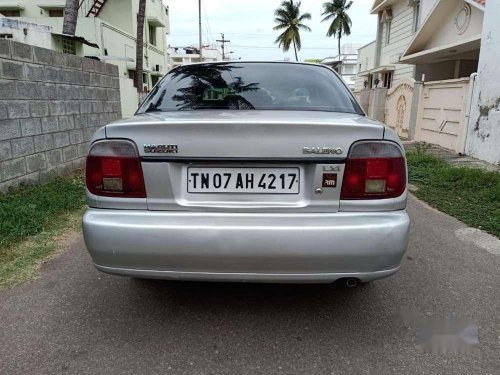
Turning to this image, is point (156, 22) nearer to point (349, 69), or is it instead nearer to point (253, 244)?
point (349, 69)

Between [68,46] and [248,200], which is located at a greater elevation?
[68,46]

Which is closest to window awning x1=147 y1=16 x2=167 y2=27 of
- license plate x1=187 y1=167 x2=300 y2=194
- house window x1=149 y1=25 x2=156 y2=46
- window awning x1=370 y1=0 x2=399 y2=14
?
house window x1=149 y1=25 x2=156 y2=46

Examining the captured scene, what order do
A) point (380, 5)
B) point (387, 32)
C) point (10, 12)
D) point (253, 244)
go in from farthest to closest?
point (10, 12)
point (387, 32)
point (380, 5)
point (253, 244)

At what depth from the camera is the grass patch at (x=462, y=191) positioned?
4.71 meters

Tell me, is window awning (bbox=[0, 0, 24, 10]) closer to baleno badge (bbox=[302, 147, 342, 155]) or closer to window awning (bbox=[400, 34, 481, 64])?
window awning (bbox=[400, 34, 481, 64])

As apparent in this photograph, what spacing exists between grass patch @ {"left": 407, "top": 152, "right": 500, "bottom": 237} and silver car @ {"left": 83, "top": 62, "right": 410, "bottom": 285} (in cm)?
271

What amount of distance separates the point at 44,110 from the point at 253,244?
4544 mm

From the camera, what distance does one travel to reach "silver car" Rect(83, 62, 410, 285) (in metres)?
2.06

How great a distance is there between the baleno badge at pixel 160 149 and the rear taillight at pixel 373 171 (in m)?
0.87

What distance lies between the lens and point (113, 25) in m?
24.0

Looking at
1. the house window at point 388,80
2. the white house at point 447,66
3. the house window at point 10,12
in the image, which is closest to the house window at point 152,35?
the house window at point 10,12

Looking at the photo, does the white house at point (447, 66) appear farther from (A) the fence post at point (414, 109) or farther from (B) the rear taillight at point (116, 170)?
(B) the rear taillight at point (116, 170)

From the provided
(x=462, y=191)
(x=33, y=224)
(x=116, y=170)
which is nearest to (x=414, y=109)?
(x=462, y=191)

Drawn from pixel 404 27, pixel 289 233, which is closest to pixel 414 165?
pixel 289 233
